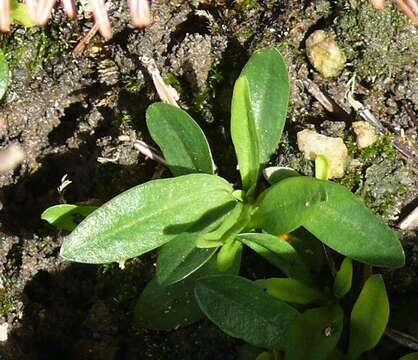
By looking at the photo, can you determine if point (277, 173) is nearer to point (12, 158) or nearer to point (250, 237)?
point (250, 237)

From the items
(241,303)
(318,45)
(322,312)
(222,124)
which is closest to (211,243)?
(241,303)

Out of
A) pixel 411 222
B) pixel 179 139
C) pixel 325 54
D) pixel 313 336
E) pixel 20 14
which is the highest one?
pixel 20 14

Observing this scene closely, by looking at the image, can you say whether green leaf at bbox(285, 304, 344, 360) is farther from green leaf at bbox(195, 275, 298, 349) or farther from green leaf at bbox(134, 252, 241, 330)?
green leaf at bbox(134, 252, 241, 330)

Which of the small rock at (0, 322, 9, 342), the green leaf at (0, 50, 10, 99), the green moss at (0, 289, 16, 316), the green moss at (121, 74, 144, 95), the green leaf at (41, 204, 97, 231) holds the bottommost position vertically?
the small rock at (0, 322, 9, 342)

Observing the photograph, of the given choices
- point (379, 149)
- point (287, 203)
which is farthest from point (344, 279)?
point (379, 149)

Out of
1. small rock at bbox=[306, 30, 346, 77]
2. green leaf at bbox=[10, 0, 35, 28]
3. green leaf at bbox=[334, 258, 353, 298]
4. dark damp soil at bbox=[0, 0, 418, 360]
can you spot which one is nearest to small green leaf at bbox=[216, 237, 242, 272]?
dark damp soil at bbox=[0, 0, 418, 360]

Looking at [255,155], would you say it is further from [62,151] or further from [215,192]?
[62,151]

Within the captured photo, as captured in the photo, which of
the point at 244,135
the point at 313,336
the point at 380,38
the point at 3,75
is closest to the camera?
the point at 313,336

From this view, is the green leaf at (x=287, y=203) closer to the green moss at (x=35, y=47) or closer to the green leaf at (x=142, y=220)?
the green leaf at (x=142, y=220)
